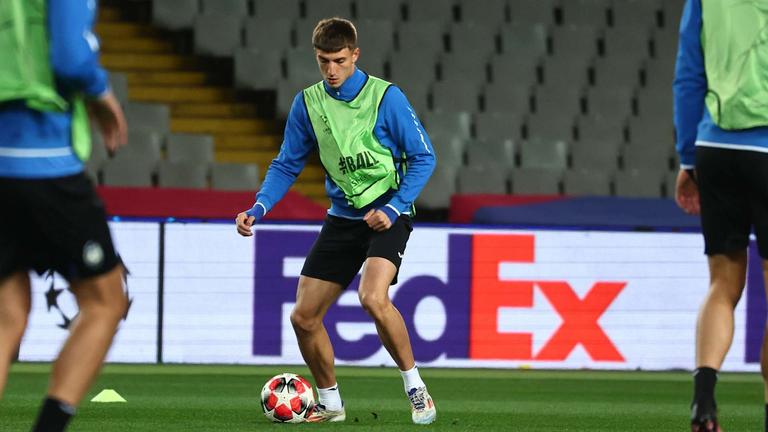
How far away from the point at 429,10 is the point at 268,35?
2.21 metres

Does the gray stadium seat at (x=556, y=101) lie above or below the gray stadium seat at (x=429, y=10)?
below

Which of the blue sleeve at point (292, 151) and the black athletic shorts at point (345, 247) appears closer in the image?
the black athletic shorts at point (345, 247)

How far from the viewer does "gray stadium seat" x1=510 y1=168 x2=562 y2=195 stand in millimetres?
15211

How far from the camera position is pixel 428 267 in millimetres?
11688

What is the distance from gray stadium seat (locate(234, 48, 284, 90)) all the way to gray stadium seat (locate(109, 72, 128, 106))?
1293mm

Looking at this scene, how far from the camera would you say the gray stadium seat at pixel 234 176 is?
46.7 ft

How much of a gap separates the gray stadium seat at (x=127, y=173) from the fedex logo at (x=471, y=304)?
8.58ft

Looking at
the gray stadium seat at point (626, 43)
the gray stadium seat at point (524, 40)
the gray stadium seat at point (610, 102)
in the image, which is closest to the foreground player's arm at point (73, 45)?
the gray stadium seat at point (610, 102)

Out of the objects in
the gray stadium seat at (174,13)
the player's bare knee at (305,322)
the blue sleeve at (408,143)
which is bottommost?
the player's bare knee at (305,322)

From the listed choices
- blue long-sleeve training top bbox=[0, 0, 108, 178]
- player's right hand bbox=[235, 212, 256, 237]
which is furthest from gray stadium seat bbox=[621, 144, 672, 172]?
blue long-sleeve training top bbox=[0, 0, 108, 178]

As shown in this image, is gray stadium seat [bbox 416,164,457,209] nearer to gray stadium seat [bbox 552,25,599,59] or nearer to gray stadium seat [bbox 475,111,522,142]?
gray stadium seat [bbox 475,111,522,142]

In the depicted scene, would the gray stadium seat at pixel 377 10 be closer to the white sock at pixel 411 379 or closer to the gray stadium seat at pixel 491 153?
the gray stadium seat at pixel 491 153

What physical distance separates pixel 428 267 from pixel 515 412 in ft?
13.0

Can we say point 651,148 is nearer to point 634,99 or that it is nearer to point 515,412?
point 634,99
